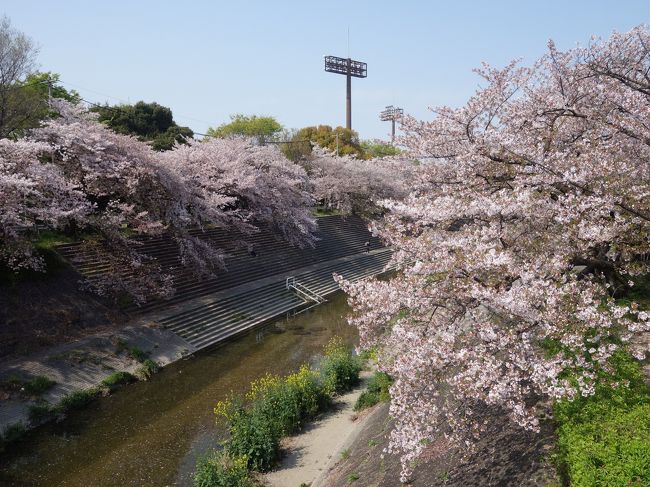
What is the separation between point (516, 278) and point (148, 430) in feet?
38.2

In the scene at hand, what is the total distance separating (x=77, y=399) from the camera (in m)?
15.3

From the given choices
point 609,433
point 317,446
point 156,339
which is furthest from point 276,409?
point 156,339

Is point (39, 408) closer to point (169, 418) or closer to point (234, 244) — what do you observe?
point (169, 418)

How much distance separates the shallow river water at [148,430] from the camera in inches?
471

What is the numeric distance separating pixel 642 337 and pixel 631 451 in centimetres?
468

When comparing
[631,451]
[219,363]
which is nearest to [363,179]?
[219,363]

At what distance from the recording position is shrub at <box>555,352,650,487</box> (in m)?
5.82

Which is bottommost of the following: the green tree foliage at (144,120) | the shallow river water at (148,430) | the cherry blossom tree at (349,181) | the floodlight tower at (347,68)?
the shallow river water at (148,430)

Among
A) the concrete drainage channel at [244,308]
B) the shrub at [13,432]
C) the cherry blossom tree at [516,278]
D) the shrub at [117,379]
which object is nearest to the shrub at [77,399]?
the shrub at [117,379]

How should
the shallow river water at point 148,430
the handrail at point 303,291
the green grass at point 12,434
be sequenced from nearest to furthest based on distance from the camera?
the shallow river water at point 148,430, the green grass at point 12,434, the handrail at point 303,291

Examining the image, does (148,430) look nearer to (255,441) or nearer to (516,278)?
(255,441)

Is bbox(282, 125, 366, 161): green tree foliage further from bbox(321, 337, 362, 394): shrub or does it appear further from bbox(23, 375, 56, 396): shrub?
bbox(23, 375, 56, 396): shrub

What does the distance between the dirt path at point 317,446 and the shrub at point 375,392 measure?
35 cm

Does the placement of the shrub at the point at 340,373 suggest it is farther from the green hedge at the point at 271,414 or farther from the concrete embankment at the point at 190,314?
the concrete embankment at the point at 190,314
